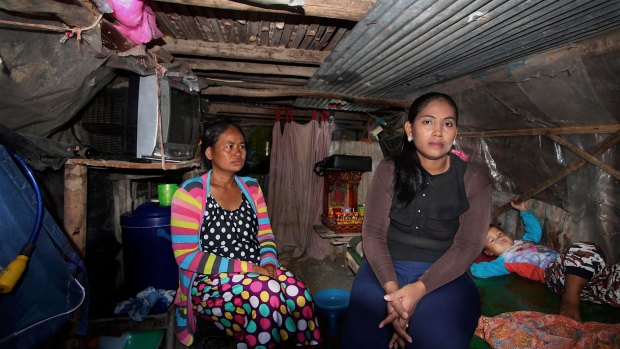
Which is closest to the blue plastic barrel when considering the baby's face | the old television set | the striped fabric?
the old television set

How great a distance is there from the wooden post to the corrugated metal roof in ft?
8.75

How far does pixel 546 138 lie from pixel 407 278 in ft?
9.77

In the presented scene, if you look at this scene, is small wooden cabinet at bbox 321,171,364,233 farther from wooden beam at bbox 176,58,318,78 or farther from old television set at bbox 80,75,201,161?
old television set at bbox 80,75,201,161

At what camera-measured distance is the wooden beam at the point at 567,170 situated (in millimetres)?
2900

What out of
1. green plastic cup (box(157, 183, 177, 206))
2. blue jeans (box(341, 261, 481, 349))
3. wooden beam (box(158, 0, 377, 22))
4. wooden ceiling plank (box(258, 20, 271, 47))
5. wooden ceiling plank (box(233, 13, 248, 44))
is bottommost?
blue jeans (box(341, 261, 481, 349))

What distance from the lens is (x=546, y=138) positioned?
3.51 m

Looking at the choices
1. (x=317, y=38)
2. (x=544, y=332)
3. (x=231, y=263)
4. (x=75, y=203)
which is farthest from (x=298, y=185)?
(x=544, y=332)

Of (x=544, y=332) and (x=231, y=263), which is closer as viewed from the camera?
(x=544, y=332)

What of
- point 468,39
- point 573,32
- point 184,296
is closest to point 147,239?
point 184,296

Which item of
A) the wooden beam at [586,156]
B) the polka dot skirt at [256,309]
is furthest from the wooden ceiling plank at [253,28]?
the wooden beam at [586,156]

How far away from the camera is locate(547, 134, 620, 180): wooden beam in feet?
9.66

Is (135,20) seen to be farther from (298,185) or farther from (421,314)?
(298,185)

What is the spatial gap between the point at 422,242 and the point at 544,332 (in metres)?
1.26

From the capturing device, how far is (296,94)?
446cm
